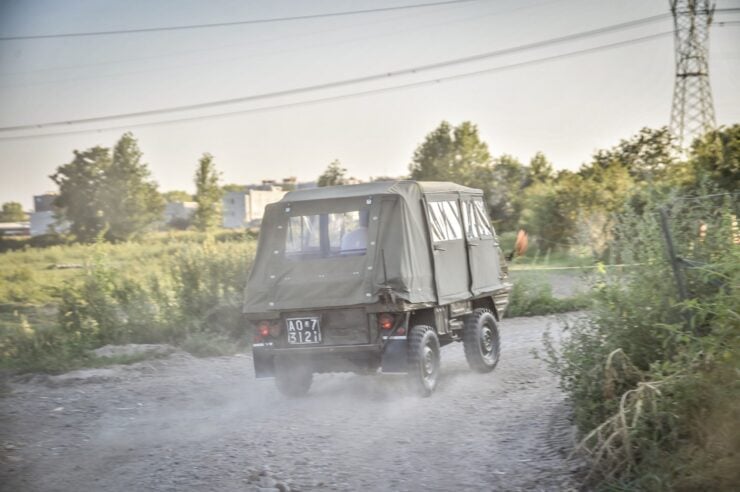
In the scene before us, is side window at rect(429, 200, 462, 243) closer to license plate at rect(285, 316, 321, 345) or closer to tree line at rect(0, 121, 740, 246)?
license plate at rect(285, 316, 321, 345)

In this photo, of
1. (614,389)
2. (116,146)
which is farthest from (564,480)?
(116,146)

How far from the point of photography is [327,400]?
10703 mm

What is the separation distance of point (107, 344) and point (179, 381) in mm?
3857

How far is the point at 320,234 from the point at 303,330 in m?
1.25

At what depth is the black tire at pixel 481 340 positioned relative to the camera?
11797 mm

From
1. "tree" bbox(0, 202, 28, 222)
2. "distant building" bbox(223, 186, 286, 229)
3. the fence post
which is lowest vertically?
the fence post

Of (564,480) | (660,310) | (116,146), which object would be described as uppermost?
(116,146)

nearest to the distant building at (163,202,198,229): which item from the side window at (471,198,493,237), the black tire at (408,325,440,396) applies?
the side window at (471,198,493,237)

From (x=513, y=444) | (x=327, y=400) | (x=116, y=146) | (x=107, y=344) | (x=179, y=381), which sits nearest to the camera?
(x=513, y=444)

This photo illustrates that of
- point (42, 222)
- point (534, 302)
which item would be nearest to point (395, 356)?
point (534, 302)

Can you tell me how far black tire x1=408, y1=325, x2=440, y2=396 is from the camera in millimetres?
10086

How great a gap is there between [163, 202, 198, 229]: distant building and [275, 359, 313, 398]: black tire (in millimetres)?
67211

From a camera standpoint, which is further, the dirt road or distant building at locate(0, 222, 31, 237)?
distant building at locate(0, 222, 31, 237)

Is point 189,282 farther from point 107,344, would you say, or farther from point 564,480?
point 564,480
